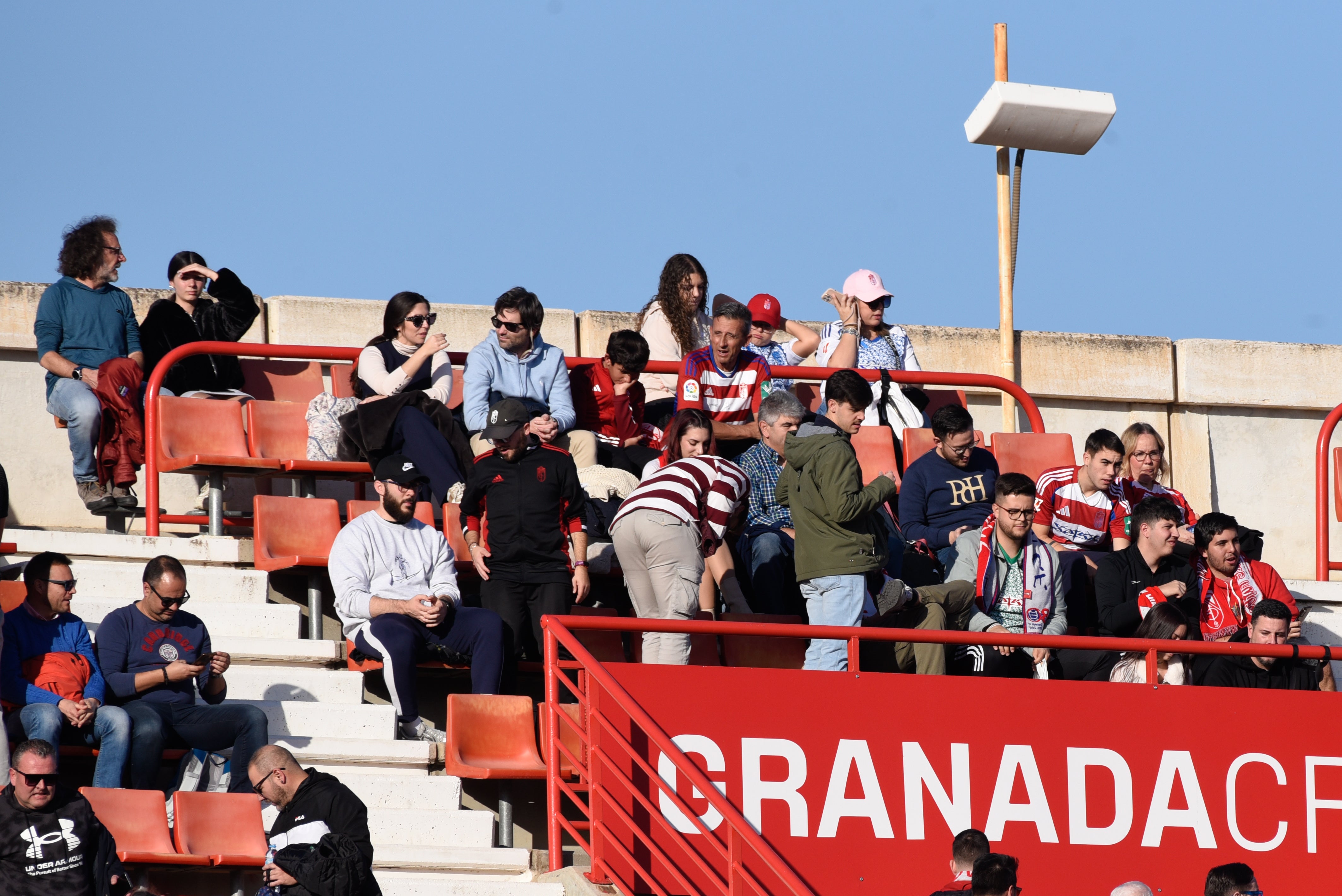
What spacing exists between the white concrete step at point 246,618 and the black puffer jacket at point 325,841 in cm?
192

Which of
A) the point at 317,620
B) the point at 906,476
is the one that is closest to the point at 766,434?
the point at 906,476

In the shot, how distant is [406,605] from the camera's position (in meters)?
8.32

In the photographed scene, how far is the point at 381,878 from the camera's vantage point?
23.9 feet

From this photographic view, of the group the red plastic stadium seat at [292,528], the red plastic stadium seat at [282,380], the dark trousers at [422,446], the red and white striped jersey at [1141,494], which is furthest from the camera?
the red plastic stadium seat at [282,380]

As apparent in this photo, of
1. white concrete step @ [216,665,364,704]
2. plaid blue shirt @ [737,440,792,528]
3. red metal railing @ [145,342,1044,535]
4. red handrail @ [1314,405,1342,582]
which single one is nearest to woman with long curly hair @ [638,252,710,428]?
red metal railing @ [145,342,1044,535]

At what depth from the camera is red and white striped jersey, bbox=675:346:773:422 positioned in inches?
405

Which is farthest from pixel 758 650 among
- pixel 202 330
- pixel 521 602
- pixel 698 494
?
pixel 202 330

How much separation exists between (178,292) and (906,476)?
4.11 m

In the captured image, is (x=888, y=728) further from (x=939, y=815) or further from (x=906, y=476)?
(x=906, y=476)

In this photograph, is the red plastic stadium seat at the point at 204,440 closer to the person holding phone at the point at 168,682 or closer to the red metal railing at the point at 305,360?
the red metal railing at the point at 305,360

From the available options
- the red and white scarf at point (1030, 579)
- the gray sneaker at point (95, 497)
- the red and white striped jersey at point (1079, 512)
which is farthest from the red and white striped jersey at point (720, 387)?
the gray sneaker at point (95, 497)

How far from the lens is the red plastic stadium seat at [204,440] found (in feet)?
31.8

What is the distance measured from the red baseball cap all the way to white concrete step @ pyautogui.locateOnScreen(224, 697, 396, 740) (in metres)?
4.05

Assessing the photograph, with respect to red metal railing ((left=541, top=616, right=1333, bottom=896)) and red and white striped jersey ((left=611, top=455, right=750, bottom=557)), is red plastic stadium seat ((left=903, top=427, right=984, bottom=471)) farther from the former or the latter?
red metal railing ((left=541, top=616, right=1333, bottom=896))
